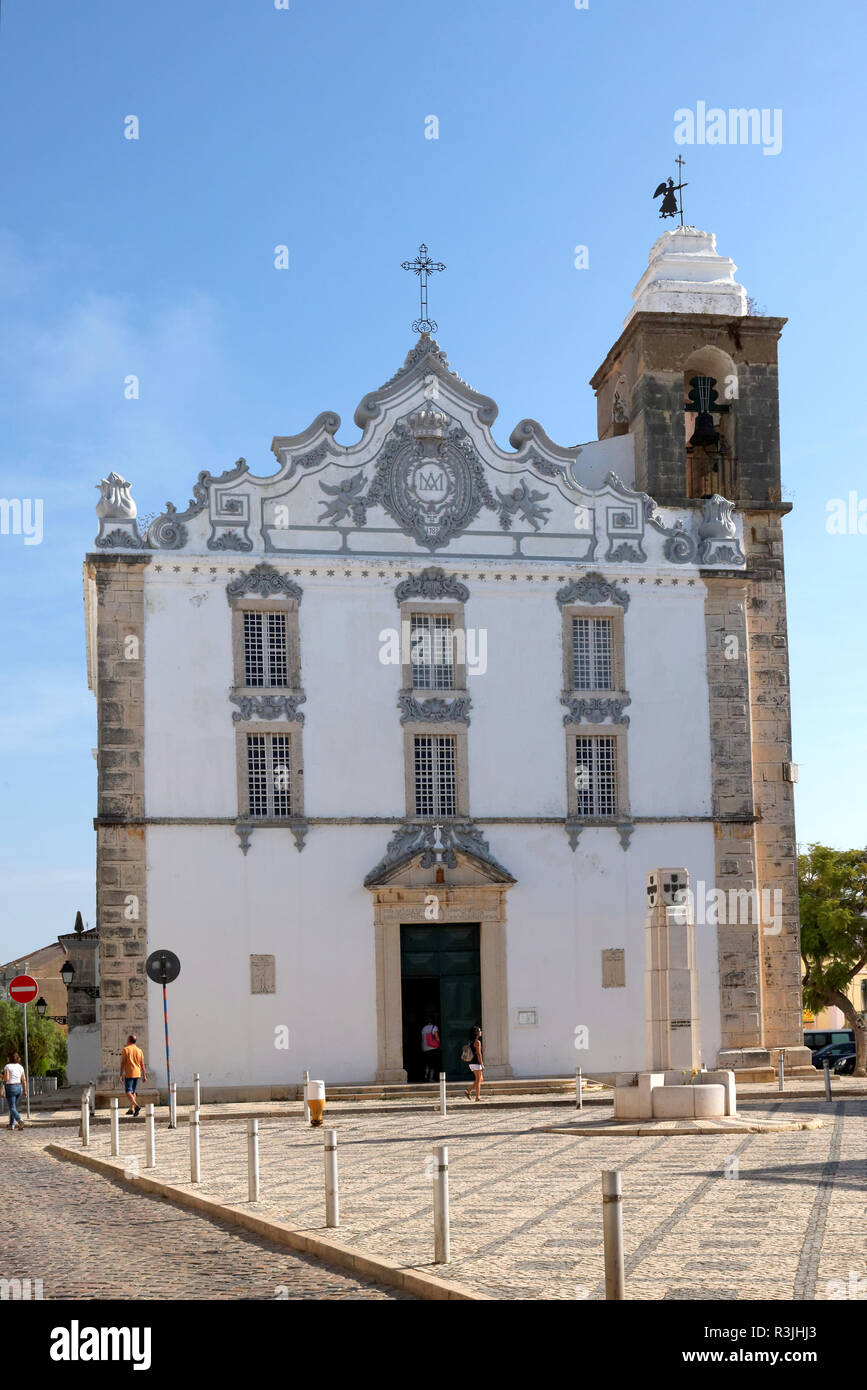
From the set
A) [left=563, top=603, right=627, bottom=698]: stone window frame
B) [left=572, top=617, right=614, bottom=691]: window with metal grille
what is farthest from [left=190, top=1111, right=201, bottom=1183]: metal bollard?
[left=572, top=617, right=614, bottom=691]: window with metal grille

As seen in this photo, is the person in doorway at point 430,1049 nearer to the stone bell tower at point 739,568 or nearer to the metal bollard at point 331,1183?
the stone bell tower at point 739,568

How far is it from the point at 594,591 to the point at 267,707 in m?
7.22

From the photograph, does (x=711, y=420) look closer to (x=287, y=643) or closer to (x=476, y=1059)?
(x=287, y=643)

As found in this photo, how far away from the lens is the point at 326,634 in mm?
35312

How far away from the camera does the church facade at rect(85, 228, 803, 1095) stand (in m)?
33.9

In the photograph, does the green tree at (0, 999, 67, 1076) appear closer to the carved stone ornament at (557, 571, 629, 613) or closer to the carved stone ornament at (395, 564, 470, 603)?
the carved stone ornament at (395, 564, 470, 603)

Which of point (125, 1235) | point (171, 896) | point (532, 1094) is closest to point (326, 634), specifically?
point (171, 896)

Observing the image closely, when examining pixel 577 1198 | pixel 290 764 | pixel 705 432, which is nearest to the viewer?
pixel 577 1198

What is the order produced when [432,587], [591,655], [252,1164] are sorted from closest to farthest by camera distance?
1. [252,1164]
2. [432,587]
3. [591,655]

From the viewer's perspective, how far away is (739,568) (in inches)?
1487

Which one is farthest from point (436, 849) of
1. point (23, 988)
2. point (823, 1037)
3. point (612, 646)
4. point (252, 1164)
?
point (823, 1037)

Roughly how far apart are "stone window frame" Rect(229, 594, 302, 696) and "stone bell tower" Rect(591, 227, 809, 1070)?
28.3ft

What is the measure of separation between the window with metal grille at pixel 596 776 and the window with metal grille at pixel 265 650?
6.17 metres

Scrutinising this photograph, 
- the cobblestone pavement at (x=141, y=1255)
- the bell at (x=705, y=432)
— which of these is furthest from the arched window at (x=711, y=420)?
the cobblestone pavement at (x=141, y=1255)
